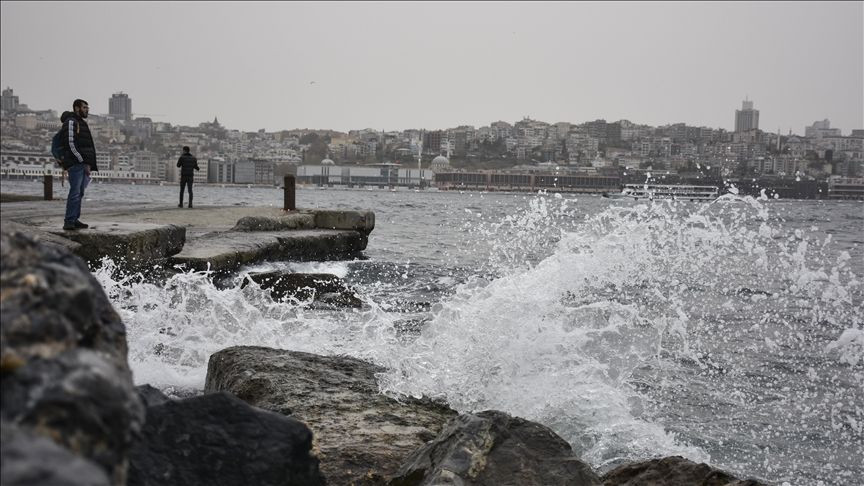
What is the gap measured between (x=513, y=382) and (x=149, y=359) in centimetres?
246

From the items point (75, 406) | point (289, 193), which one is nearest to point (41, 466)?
point (75, 406)

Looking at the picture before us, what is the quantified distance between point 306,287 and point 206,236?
232 cm

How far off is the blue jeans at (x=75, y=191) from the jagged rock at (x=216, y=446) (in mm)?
6370

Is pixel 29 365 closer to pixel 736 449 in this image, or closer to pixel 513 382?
pixel 513 382

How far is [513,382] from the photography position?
5.05 meters

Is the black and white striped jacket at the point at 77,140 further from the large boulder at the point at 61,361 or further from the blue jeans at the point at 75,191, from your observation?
the large boulder at the point at 61,361

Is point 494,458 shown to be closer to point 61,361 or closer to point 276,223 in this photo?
point 61,361

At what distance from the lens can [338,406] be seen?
3.77 m

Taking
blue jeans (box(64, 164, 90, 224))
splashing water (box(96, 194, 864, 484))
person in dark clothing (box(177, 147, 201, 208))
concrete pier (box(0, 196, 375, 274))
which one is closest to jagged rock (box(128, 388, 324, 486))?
concrete pier (box(0, 196, 375, 274))

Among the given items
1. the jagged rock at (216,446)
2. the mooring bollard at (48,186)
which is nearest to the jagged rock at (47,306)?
the jagged rock at (216,446)

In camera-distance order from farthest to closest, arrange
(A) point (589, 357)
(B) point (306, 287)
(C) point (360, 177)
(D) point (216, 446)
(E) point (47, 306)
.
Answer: (C) point (360, 177)
(B) point (306, 287)
(A) point (589, 357)
(D) point (216, 446)
(E) point (47, 306)

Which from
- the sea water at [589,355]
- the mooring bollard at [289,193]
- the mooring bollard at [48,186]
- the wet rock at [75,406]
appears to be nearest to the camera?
the wet rock at [75,406]

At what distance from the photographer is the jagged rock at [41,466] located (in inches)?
37.5

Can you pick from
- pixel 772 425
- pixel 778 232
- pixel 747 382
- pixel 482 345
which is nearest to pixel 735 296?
pixel 747 382
